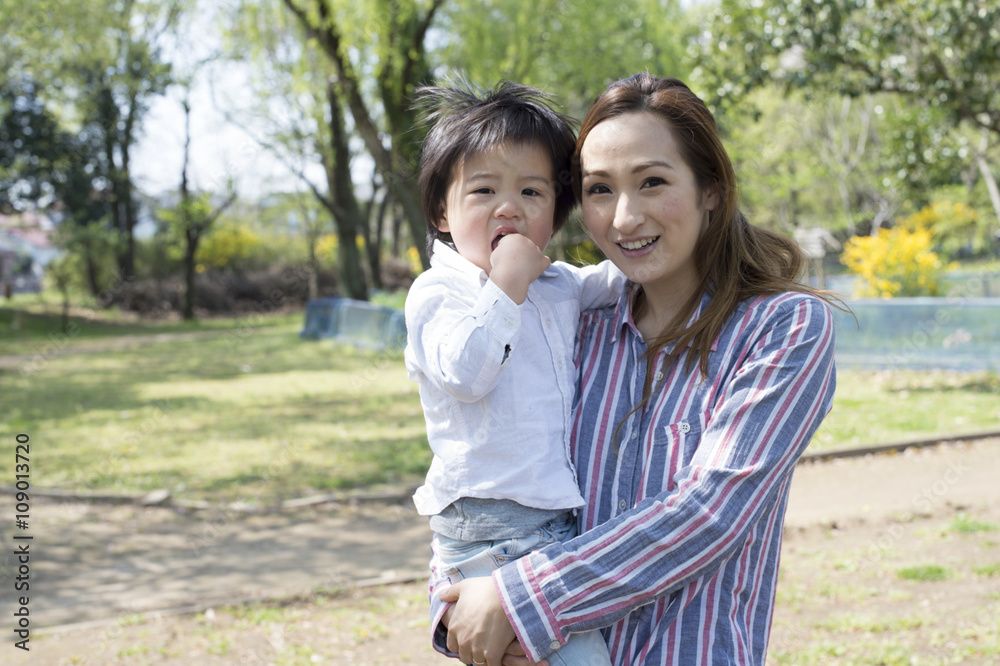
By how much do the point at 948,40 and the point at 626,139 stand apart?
27.8 ft

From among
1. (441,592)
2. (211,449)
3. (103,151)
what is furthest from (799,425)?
(103,151)

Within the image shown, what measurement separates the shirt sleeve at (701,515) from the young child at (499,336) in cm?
14

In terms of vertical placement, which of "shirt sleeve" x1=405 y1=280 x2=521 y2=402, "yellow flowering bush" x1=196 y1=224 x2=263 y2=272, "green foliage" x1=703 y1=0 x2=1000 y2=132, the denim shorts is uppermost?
"green foliage" x1=703 y1=0 x2=1000 y2=132

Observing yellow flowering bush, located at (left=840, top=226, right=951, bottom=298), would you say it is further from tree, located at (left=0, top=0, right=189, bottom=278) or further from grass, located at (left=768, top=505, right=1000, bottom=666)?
tree, located at (left=0, top=0, right=189, bottom=278)

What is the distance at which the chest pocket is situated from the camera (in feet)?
5.09

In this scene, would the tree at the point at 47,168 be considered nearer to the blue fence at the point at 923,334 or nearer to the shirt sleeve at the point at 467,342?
the blue fence at the point at 923,334

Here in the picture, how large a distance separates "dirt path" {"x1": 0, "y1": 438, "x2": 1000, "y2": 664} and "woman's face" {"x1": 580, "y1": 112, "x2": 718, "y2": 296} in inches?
126

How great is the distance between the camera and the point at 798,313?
1.51 meters

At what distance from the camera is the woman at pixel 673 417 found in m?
1.44

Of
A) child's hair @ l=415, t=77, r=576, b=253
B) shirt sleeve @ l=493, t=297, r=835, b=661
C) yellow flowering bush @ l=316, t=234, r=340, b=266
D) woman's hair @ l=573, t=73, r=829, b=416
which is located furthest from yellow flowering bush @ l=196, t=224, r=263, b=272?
shirt sleeve @ l=493, t=297, r=835, b=661

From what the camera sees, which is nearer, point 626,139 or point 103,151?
point 626,139

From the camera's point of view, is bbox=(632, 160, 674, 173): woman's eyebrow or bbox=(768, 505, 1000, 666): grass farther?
bbox=(768, 505, 1000, 666): grass

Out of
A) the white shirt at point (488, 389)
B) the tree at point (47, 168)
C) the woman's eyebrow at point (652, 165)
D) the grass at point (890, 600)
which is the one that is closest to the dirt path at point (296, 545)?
the grass at point (890, 600)

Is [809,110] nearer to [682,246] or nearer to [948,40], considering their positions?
[948,40]
